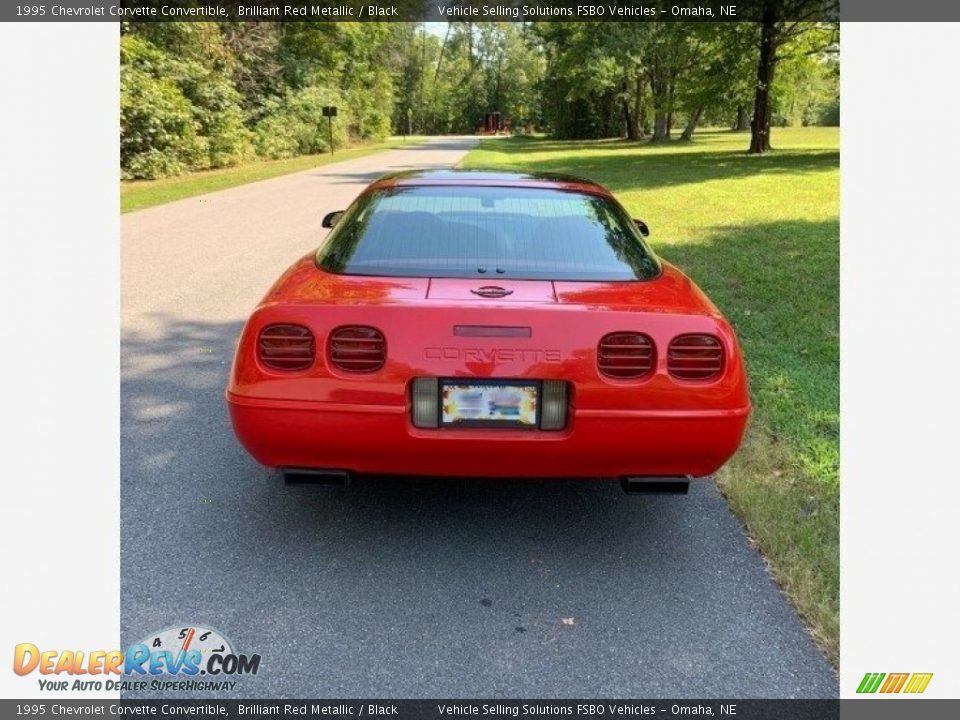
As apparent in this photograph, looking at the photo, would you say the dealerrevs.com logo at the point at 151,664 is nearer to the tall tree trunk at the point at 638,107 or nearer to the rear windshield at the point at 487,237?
the rear windshield at the point at 487,237

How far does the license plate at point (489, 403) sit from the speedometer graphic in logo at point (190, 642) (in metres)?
1.01

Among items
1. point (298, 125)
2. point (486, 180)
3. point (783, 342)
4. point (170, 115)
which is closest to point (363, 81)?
point (298, 125)

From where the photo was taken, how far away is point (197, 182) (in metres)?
20.9

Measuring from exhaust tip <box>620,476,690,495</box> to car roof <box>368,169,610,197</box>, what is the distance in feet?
5.47

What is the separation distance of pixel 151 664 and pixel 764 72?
27.6 m

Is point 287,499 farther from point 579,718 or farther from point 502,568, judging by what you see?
point 579,718

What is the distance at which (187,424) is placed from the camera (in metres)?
4.23

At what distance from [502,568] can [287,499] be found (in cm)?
107

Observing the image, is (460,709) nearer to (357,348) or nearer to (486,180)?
(357,348)

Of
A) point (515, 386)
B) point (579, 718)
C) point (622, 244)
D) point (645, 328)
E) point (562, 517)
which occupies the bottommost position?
point (579, 718)

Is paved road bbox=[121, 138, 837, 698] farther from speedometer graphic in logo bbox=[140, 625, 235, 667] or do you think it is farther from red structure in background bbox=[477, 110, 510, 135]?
red structure in background bbox=[477, 110, 510, 135]

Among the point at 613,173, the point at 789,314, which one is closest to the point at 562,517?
the point at 789,314
